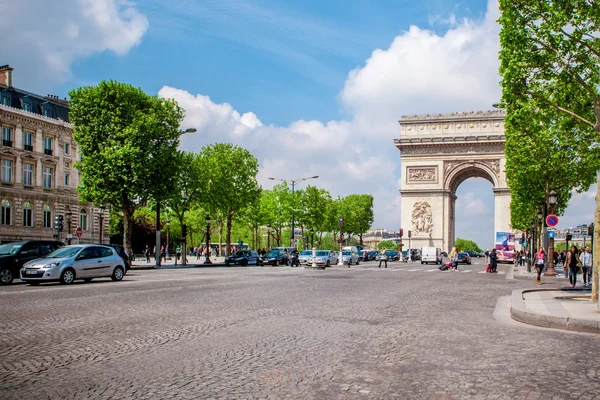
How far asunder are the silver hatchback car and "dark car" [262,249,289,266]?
96.8 feet

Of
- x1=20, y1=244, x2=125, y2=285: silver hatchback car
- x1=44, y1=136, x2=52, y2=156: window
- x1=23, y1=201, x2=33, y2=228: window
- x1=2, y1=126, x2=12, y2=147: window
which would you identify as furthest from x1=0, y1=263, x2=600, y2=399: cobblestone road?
x1=44, y1=136, x2=52, y2=156: window

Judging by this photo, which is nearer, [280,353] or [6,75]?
[280,353]

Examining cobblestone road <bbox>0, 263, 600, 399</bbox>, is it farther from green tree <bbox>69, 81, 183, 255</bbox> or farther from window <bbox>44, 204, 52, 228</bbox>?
window <bbox>44, 204, 52, 228</bbox>

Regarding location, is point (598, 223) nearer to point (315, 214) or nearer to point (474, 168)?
point (474, 168)

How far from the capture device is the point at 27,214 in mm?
54062

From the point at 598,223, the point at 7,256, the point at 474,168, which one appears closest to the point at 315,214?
the point at 474,168

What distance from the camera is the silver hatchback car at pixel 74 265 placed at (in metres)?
21.0

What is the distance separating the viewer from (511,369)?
7195 millimetres

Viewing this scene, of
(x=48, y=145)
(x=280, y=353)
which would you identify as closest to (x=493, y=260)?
(x=280, y=353)

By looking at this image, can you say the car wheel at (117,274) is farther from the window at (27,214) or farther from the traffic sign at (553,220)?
the window at (27,214)

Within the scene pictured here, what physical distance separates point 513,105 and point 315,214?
68827 millimetres

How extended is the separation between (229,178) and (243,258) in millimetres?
13315

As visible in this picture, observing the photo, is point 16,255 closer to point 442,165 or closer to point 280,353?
point 280,353

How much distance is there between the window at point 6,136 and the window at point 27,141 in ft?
5.34
